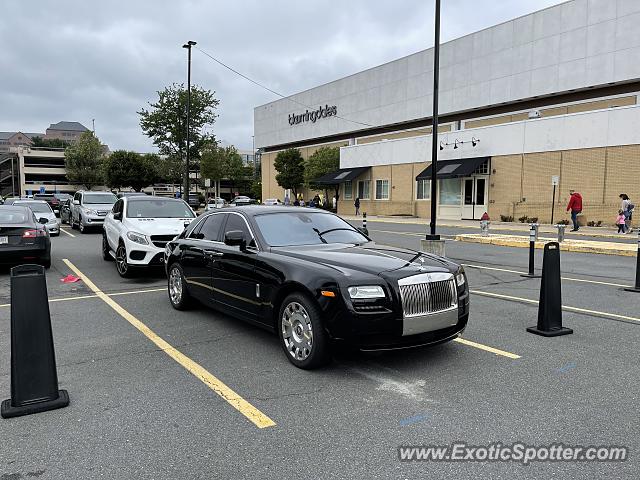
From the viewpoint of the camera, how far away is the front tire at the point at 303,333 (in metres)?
4.68

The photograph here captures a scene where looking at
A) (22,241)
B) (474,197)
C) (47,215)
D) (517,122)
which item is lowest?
(22,241)

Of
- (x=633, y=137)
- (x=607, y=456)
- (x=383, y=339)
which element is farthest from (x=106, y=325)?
(x=633, y=137)

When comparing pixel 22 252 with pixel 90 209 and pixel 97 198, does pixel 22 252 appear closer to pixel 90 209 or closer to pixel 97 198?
pixel 90 209

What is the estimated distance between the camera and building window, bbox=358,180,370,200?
140 feet

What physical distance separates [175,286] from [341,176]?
37074mm

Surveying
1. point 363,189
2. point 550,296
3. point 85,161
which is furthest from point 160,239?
point 85,161

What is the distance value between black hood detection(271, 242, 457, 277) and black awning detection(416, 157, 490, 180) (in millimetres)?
27540

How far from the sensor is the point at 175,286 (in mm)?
7520

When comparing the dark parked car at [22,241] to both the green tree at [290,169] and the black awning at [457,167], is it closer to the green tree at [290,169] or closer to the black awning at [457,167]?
the black awning at [457,167]

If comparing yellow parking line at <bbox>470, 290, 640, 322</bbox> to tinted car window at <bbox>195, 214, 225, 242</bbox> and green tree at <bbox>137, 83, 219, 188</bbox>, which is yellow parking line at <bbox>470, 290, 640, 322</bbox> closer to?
tinted car window at <bbox>195, 214, 225, 242</bbox>

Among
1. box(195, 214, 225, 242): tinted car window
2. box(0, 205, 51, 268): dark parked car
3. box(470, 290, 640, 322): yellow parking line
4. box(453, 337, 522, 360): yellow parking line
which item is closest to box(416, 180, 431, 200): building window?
box(470, 290, 640, 322): yellow parking line

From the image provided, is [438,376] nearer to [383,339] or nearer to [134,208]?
[383,339]

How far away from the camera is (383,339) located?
180 inches

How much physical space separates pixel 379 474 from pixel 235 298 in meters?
3.23
